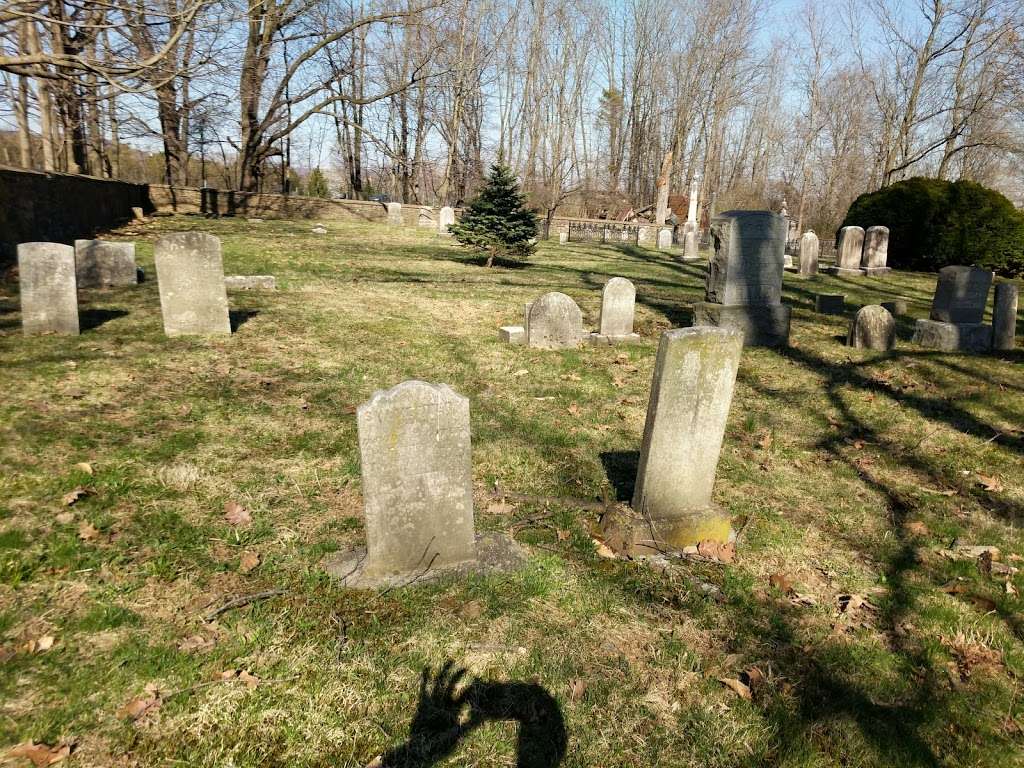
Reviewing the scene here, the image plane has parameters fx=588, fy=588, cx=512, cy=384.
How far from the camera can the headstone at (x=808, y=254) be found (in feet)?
57.5

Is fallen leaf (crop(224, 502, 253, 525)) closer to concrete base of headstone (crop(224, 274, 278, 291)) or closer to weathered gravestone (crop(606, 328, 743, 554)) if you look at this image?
weathered gravestone (crop(606, 328, 743, 554))

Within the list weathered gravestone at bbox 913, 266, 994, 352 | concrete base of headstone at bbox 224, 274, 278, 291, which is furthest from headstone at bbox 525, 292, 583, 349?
concrete base of headstone at bbox 224, 274, 278, 291

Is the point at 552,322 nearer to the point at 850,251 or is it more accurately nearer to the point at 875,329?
the point at 875,329

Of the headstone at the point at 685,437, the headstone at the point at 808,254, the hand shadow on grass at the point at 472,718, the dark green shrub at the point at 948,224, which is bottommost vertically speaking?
the hand shadow on grass at the point at 472,718

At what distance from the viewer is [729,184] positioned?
50250mm

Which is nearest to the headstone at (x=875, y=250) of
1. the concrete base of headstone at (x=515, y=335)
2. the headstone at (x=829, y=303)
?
the headstone at (x=829, y=303)

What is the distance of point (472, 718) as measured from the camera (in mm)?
2641

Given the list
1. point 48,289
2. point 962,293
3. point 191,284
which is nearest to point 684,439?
point 191,284

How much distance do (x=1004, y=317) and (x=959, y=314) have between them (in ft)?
1.84

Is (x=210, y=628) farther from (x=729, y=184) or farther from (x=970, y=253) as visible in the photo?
A: (x=729, y=184)

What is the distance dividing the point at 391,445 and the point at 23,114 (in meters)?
19.0

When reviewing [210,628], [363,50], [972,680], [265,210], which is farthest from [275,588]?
[363,50]

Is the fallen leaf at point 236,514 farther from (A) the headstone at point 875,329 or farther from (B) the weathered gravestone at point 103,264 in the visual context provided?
(A) the headstone at point 875,329

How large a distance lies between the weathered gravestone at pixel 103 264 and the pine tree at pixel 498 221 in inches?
329
